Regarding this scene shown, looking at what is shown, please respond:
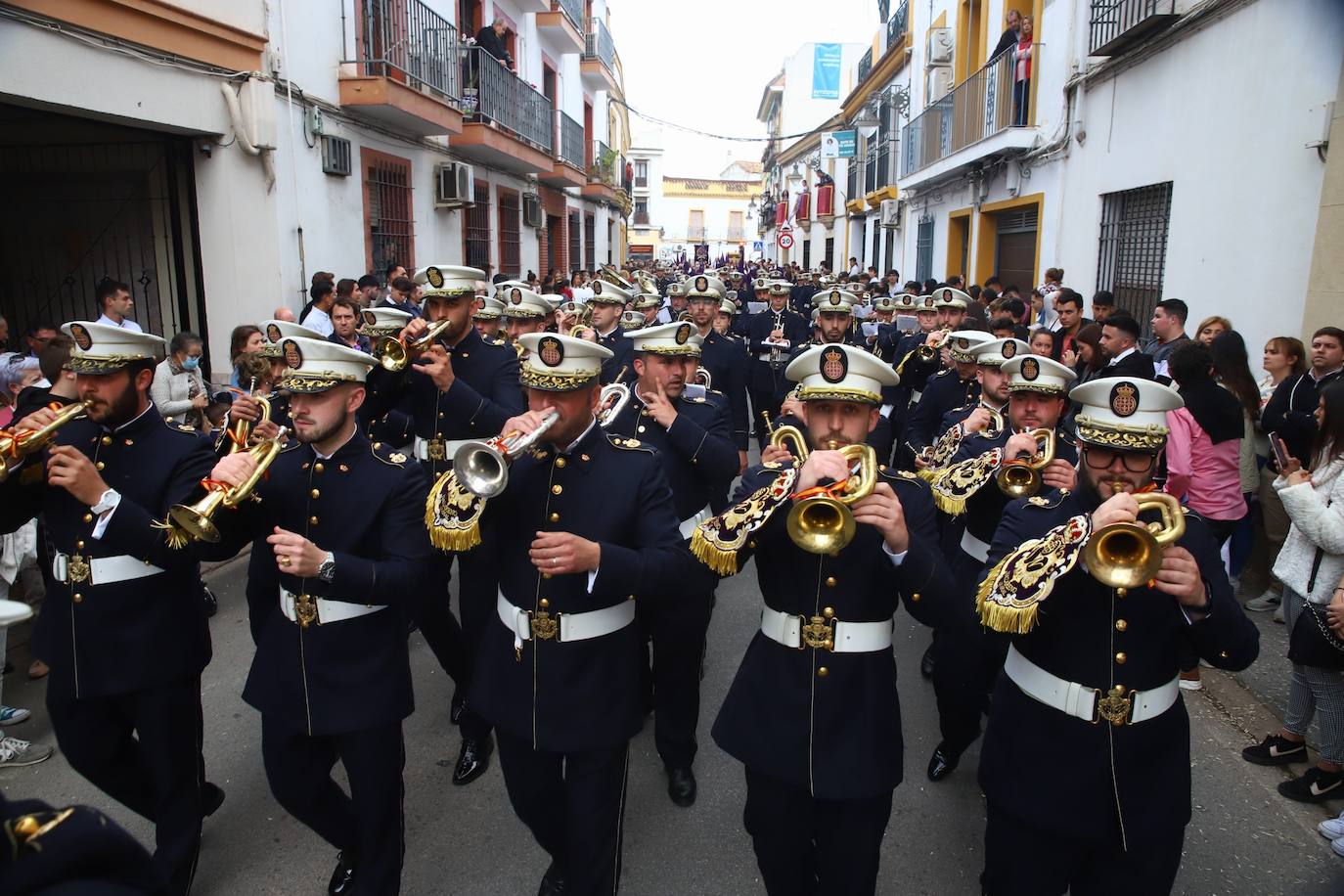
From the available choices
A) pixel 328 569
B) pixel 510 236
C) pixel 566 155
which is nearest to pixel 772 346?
pixel 328 569

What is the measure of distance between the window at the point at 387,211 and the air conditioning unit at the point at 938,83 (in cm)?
1120

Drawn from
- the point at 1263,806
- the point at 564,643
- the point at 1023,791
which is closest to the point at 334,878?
the point at 564,643

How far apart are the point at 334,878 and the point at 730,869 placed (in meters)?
1.56

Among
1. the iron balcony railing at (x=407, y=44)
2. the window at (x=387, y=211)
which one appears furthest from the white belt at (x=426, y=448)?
the window at (x=387, y=211)

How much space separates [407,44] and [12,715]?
11.0 meters

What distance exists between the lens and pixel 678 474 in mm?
4879

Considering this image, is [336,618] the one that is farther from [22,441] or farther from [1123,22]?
[1123,22]

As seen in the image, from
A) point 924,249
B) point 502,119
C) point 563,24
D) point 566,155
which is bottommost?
point 924,249

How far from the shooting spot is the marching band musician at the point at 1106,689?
2.78m

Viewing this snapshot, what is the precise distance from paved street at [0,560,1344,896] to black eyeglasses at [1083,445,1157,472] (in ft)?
6.37

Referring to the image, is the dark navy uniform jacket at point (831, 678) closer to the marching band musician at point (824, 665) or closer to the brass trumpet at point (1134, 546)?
the marching band musician at point (824, 665)

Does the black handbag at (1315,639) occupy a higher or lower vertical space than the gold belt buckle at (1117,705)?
lower

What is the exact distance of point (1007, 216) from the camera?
54.8ft

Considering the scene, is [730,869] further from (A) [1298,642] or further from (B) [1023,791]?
(A) [1298,642]
